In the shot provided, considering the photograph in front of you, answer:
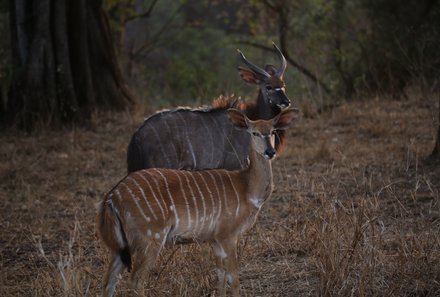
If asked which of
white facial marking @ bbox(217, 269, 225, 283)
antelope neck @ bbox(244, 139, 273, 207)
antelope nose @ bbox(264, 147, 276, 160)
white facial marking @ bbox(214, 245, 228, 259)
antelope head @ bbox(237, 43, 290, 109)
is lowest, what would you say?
white facial marking @ bbox(217, 269, 225, 283)

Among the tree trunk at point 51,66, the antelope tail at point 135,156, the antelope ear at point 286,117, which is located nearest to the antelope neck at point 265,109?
the antelope tail at point 135,156

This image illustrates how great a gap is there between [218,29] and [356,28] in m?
10.2

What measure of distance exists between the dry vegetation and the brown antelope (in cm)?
14

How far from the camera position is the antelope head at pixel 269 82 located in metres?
6.25

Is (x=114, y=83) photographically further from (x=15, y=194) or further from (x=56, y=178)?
(x=15, y=194)

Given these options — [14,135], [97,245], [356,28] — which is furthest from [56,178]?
[356,28]

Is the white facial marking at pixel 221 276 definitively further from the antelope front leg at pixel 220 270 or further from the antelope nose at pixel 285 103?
the antelope nose at pixel 285 103

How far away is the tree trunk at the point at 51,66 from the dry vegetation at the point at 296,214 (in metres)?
0.31

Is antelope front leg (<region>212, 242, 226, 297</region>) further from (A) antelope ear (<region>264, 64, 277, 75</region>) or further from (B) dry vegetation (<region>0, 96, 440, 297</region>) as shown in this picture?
(A) antelope ear (<region>264, 64, 277, 75</region>)

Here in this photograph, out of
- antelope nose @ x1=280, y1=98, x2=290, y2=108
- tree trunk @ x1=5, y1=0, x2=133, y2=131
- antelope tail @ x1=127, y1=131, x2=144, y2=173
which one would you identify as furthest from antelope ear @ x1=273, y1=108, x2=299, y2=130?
tree trunk @ x1=5, y1=0, x2=133, y2=131

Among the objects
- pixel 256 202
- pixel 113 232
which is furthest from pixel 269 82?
pixel 113 232

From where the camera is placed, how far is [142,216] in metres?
3.65

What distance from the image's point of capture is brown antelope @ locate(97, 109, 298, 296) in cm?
364

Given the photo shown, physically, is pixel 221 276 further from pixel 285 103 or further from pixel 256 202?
pixel 285 103
